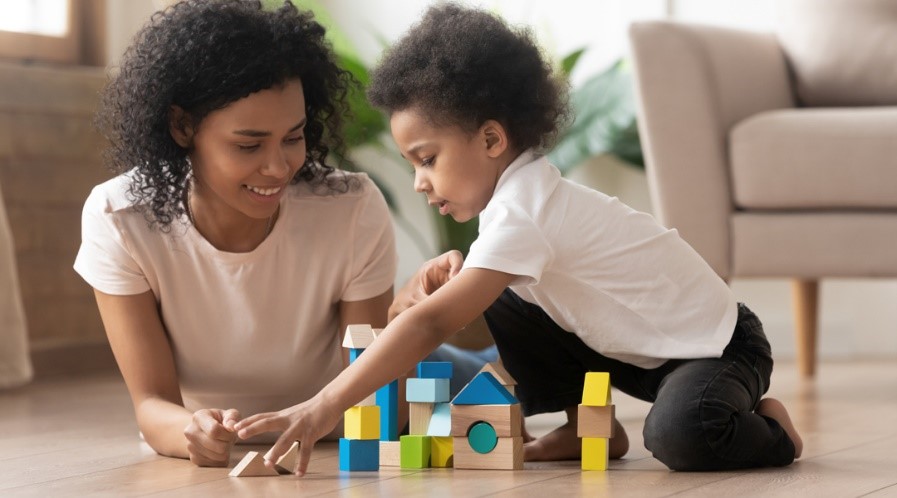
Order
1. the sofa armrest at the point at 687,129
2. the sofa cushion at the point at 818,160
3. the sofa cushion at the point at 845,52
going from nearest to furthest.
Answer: the sofa cushion at the point at 818,160 → the sofa armrest at the point at 687,129 → the sofa cushion at the point at 845,52

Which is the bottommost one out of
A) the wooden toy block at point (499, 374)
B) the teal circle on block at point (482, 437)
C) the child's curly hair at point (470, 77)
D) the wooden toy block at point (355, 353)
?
the teal circle on block at point (482, 437)

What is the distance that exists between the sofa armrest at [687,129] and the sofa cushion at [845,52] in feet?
0.96

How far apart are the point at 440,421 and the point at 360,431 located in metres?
0.10

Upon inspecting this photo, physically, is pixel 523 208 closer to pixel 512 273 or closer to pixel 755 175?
pixel 512 273

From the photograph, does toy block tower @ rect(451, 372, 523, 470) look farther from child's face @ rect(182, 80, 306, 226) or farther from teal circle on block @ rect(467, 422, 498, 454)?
child's face @ rect(182, 80, 306, 226)

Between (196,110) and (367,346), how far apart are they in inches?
15.7

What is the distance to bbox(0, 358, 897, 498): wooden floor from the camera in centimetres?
129

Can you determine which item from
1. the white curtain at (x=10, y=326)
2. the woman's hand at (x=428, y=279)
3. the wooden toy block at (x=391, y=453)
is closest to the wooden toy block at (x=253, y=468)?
the wooden toy block at (x=391, y=453)

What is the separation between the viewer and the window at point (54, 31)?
119 inches

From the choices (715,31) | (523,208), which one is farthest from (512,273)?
(715,31)

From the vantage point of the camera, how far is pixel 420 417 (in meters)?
1.46

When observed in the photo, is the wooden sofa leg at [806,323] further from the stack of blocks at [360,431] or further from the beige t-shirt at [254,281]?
the stack of blocks at [360,431]

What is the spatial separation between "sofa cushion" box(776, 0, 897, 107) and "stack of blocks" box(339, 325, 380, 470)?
5.36 ft

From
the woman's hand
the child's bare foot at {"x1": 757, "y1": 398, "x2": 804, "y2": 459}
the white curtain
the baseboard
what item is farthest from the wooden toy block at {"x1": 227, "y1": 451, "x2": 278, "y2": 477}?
the baseboard
